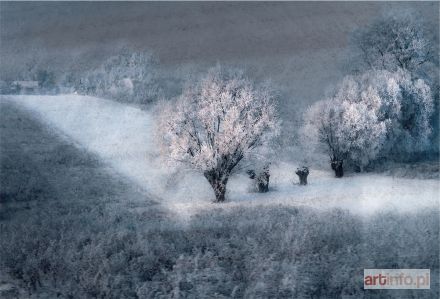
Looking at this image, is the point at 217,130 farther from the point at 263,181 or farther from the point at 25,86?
the point at 25,86

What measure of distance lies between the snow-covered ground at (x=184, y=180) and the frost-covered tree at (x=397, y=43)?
11865 mm

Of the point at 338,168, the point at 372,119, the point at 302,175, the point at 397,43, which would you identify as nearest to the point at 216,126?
the point at 302,175

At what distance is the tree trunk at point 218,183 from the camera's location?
69.7 ft

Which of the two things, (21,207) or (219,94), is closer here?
(21,207)

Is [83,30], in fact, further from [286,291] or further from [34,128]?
[286,291]

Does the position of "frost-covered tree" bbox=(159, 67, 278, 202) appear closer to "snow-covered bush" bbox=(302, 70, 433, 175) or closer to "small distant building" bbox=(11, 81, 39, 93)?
"snow-covered bush" bbox=(302, 70, 433, 175)

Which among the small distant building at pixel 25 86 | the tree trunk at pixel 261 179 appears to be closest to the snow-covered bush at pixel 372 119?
the tree trunk at pixel 261 179

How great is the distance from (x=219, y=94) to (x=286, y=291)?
13.7 metres

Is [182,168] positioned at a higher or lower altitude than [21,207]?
higher

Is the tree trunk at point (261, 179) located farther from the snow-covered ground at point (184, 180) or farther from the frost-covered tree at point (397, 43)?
the frost-covered tree at point (397, 43)

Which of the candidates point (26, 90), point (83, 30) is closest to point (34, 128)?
point (26, 90)

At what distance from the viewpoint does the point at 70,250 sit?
39.1 feet

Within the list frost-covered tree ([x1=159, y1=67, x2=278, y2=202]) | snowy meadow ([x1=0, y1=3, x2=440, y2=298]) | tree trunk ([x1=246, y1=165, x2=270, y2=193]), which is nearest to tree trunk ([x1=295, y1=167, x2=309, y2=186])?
snowy meadow ([x1=0, y1=3, x2=440, y2=298])

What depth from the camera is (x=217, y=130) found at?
848 inches
